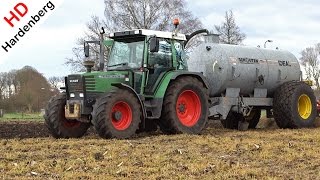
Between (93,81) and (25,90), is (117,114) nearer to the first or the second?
(93,81)

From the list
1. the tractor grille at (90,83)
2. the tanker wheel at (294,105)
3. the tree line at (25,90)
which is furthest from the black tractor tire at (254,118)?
the tree line at (25,90)

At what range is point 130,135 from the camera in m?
10.6

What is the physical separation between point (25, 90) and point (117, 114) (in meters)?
47.5

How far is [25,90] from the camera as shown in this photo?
A: 55969 millimetres

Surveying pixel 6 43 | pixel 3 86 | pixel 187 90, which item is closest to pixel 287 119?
pixel 187 90

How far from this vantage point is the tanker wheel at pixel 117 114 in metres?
10.1

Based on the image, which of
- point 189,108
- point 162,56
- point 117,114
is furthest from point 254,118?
point 117,114

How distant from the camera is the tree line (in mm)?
54375

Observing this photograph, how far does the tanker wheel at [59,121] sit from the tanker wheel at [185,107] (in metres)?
2.00

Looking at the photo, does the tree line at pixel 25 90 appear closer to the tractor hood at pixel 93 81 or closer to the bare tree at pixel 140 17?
the bare tree at pixel 140 17

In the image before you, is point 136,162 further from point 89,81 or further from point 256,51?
point 256,51

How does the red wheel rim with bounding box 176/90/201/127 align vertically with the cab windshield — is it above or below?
below

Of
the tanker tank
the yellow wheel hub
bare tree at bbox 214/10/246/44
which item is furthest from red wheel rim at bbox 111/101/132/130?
bare tree at bbox 214/10/246/44

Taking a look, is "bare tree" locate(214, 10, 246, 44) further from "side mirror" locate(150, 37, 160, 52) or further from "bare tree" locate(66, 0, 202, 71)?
"side mirror" locate(150, 37, 160, 52)
